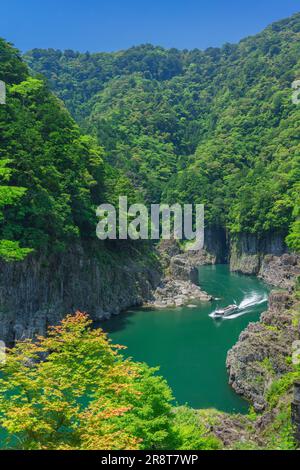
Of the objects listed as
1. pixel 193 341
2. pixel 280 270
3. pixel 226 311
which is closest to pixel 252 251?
pixel 280 270

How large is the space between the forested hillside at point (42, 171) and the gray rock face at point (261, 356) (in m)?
14.0

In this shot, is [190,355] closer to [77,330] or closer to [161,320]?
[161,320]

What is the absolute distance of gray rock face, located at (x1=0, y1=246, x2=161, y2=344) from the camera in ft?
104

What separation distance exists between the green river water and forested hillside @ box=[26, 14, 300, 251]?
1003 centimetres

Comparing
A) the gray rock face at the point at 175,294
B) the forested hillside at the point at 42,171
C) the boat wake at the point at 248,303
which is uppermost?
the forested hillside at the point at 42,171

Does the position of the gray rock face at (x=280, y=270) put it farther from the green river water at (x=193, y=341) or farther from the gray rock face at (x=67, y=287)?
the gray rock face at (x=67, y=287)

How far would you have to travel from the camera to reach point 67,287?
38156 mm

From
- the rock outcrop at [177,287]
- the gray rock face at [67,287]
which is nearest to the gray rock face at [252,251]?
the rock outcrop at [177,287]

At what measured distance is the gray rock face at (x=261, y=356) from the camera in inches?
938

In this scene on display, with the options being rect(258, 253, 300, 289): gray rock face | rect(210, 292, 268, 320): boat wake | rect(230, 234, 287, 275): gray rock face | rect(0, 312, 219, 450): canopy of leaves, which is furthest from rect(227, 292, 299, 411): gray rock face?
rect(230, 234, 287, 275): gray rock face

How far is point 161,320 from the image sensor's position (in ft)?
136

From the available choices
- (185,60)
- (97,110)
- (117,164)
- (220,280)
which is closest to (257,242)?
(220,280)

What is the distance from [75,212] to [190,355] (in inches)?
648

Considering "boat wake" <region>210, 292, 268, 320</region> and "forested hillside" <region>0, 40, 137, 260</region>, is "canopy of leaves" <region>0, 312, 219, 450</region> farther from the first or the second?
"boat wake" <region>210, 292, 268, 320</region>
